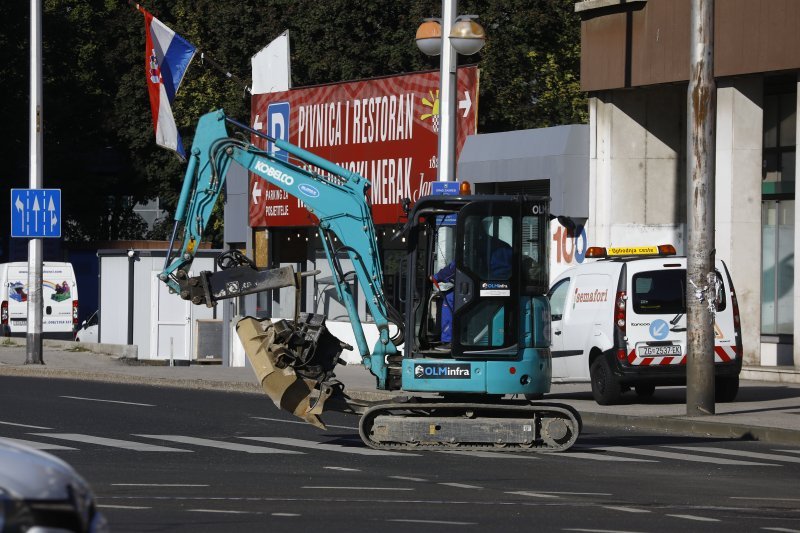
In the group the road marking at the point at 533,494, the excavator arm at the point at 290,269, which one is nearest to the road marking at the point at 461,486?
the road marking at the point at 533,494

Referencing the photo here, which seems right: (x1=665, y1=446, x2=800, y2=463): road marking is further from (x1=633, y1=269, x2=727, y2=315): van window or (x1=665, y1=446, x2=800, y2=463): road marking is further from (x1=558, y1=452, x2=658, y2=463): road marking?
(x1=633, y1=269, x2=727, y2=315): van window

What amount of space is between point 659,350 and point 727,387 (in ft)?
4.06

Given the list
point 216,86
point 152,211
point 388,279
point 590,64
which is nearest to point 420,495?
point 388,279

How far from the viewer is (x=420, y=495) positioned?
1250cm

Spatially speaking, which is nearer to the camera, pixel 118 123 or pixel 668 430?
pixel 668 430

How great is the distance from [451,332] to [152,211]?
111 metres

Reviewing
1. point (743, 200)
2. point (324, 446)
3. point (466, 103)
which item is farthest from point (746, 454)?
point (466, 103)

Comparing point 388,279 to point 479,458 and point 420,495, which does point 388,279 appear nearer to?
point 479,458

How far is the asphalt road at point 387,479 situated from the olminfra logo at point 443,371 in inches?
29.9

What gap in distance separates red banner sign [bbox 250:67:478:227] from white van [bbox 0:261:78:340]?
13995 millimetres

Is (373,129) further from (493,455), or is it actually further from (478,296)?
(493,455)

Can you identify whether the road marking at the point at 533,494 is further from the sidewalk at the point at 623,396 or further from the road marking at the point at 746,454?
the sidewalk at the point at 623,396

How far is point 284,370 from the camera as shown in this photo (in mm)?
16406

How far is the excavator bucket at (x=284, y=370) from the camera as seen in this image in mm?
16391
